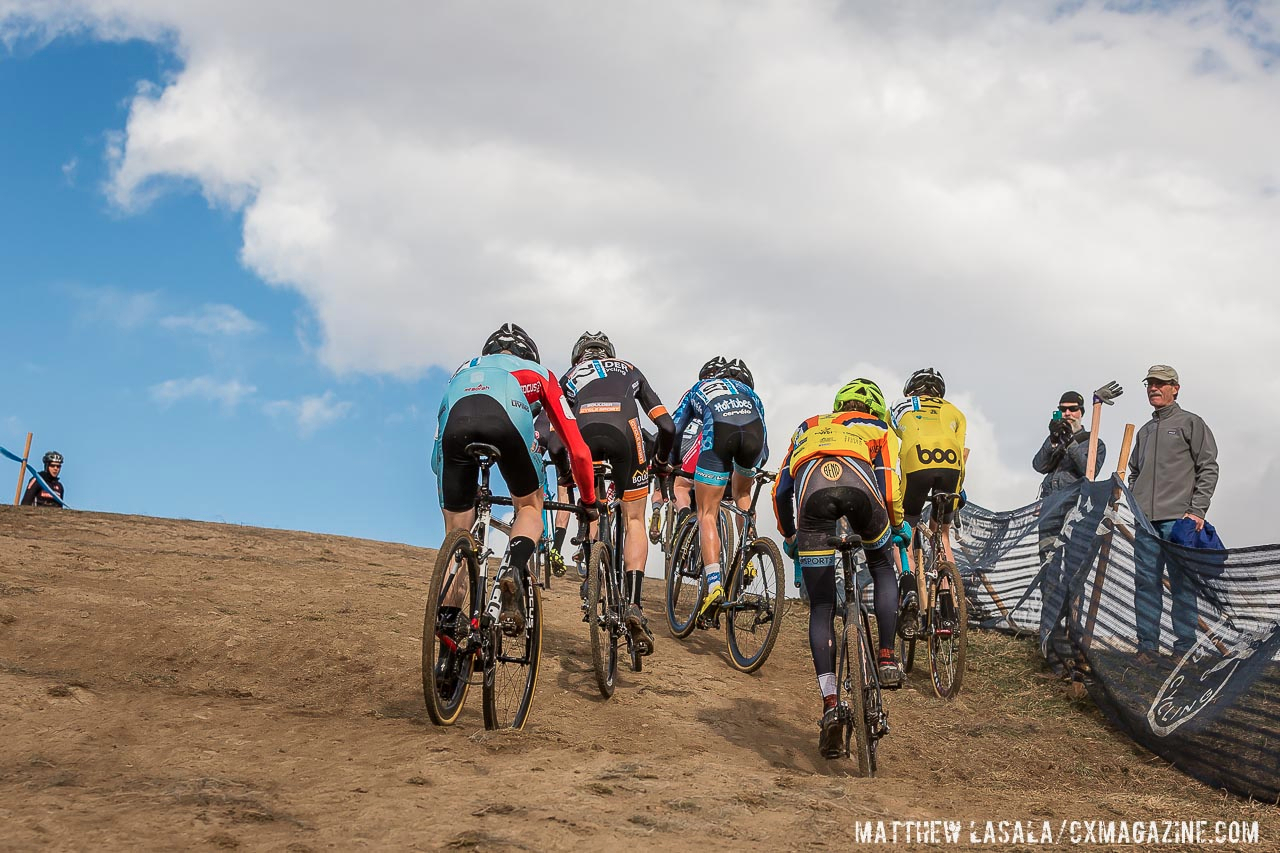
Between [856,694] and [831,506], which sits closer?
[856,694]

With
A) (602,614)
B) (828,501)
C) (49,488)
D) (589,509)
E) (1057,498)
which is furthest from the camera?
(49,488)

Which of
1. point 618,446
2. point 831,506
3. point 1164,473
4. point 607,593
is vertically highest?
point 1164,473

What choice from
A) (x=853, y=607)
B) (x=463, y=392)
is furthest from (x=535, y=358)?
(x=853, y=607)

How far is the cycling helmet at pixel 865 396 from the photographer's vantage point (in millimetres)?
7258

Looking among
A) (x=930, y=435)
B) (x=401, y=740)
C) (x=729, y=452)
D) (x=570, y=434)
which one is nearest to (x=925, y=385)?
(x=930, y=435)

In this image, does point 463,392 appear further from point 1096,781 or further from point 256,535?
point 256,535

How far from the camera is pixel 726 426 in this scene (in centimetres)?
925

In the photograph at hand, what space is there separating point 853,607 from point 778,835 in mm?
2200

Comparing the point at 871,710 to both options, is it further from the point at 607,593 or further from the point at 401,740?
the point at 401,740

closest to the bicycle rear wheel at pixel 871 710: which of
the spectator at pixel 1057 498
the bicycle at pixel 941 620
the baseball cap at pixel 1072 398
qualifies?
the bicycle at pixel 941 620

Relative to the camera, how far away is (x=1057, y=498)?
37.8ft

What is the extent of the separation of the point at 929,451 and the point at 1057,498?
10.4ft

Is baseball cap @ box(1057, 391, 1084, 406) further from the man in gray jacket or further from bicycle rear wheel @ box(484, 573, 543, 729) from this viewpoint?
bicycle rear wheel @ box(484, 573, 543, 729)

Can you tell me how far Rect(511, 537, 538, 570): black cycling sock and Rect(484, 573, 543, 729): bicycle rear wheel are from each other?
Result: 0.12 meters
